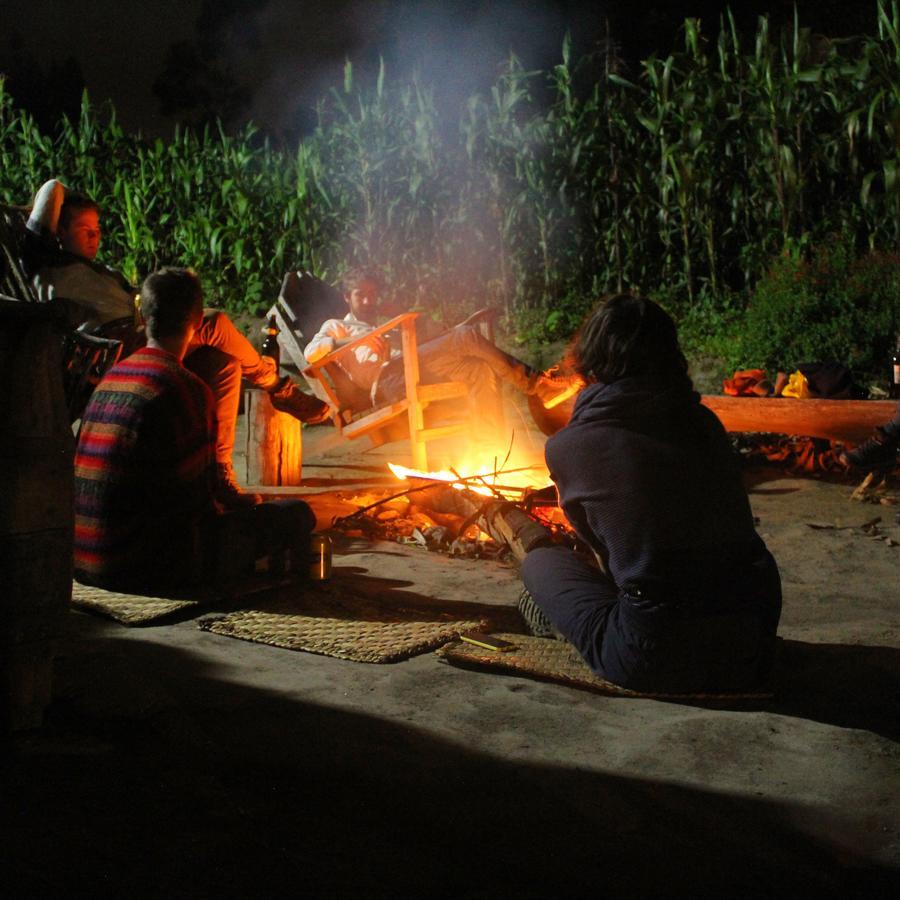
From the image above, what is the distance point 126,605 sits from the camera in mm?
3812

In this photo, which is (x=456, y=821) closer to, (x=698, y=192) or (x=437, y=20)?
(x=698, y=192)

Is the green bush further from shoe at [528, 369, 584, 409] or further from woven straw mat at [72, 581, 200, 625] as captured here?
woven straw mat at [72, 581, 200, 625]

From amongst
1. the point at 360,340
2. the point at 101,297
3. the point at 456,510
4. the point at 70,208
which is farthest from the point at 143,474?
the point at 360,340

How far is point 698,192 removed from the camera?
1118cm

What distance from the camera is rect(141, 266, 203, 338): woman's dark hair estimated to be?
13.1 feet

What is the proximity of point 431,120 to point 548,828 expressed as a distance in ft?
38.1

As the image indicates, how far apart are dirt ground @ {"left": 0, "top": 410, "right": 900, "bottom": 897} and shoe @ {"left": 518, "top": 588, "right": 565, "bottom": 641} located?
1.47 feet

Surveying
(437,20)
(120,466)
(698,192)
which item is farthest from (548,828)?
(437,20)

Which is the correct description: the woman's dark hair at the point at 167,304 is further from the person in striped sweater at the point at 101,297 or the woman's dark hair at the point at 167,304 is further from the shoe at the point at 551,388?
the shoe at the point at 551,388

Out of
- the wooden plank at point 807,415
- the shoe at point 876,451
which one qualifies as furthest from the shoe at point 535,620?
the wooden plank at point 807,415

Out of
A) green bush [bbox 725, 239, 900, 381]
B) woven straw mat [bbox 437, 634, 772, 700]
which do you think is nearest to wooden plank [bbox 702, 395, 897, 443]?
green bush [bbox 725, 239, 900, 381]

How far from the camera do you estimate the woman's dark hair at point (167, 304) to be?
157 inches

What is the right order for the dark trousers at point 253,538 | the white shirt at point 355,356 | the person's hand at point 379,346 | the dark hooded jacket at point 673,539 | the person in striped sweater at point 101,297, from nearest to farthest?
1. the dark hooded jacket at point 673,539
2. the dark trousers at point 253,538
3. the person in striped sweater at point 101,297
4. the person's hand at point 379,346
5. the white shirt at point 355,356

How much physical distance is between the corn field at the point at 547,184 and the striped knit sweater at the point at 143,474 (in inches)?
320
